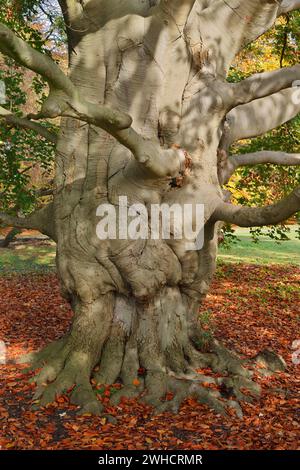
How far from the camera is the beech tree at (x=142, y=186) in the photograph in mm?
5590

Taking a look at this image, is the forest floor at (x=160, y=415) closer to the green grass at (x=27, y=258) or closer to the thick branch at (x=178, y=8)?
the thick branch at (x=178, y=8)

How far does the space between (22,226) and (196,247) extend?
92.1 inches

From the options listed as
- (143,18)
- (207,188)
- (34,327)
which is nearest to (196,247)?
(207,188)

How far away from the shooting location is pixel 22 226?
6512mm

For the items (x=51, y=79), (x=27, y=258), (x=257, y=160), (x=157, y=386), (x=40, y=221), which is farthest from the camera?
(x=27, y=258)

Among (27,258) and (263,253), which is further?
(263,253)

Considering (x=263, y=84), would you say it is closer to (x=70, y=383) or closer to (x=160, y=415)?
(x=160, y=415)

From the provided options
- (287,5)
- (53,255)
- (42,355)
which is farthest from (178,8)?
(53,255)

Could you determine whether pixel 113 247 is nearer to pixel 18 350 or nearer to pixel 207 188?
pixel 207 188

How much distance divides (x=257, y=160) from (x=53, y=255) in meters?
12.6

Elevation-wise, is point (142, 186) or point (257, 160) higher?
point (257, 160)

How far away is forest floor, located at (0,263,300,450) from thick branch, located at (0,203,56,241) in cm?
183

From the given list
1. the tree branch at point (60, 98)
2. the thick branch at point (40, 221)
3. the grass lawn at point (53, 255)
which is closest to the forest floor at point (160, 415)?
the thick branch at point (40, 221)

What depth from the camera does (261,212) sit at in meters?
4.98
